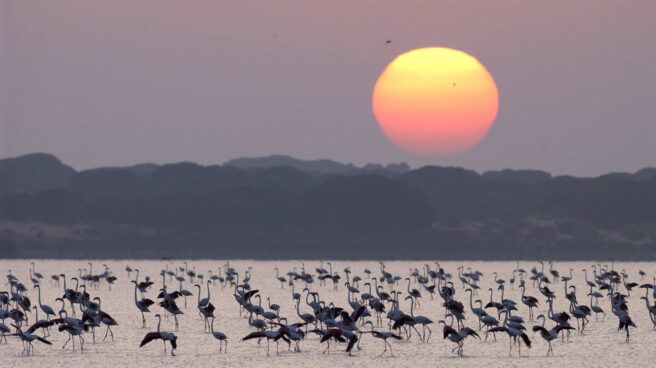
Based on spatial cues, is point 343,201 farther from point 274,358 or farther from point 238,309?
point 274,358

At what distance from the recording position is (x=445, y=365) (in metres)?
31.9

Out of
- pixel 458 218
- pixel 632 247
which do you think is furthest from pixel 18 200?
pixel 632 247

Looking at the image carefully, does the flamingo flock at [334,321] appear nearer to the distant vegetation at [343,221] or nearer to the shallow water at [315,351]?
the shallow water at [315,351]

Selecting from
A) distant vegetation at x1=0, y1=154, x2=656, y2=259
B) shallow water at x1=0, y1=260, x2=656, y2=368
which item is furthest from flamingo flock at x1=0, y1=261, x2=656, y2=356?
distant vegetation at x1=0, y1=154, x2=656, y2=259

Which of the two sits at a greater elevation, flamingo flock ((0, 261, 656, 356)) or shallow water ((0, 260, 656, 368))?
flamingo flock ((0, 261, 656, 356))

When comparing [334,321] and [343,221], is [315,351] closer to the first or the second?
[334,321]

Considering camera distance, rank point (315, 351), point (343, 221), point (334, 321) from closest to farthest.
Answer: point (315, 351) < point (334, 321) < point (343, 221)

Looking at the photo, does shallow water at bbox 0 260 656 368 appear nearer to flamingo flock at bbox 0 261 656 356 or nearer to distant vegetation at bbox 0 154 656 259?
flamingo flock at bbox 0 261 656 356

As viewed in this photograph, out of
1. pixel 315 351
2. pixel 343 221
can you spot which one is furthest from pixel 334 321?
pixel 343 221

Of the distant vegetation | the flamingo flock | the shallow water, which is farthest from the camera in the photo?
the distant vegetation

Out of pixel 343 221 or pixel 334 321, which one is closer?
pixel 334 321

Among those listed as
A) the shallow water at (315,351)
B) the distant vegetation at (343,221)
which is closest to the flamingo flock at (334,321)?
the shallow water at (315,351)

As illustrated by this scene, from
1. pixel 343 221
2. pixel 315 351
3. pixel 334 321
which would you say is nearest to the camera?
pixel 315 351

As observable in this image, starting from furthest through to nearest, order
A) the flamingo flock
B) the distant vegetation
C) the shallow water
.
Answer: the distant vegetation
the flamingo flock
the shallow water
